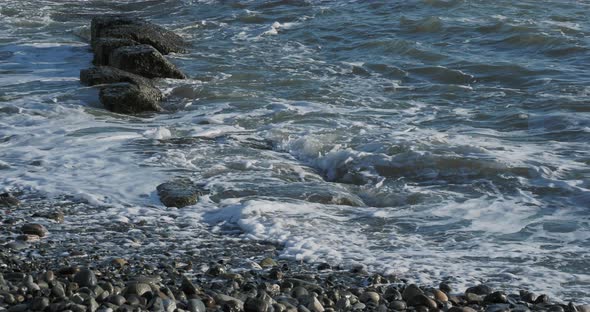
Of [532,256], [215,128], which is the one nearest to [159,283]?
[532,256]

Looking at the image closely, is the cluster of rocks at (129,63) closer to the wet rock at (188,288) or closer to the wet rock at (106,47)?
the wet rock at (106,47)

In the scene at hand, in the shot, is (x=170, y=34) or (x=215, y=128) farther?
(x=170, y=34)

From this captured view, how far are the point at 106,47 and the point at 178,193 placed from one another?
644 centimetres

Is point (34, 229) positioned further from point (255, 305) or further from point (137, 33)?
point (137, 33)

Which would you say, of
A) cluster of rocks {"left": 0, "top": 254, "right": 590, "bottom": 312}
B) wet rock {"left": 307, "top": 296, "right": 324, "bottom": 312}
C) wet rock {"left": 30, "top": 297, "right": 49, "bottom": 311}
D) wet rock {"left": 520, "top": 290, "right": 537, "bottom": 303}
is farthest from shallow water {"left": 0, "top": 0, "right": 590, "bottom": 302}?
wet rock {"left": 30, "top": 297, "right": 49, "bottom": 311}

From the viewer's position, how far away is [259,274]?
527 centimetres

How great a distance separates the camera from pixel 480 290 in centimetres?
507

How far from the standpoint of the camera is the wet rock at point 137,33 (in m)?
13.5

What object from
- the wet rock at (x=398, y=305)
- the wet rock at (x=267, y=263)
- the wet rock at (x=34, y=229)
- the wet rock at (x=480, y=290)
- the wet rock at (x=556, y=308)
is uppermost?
the wet rock at (x=398, y=305)

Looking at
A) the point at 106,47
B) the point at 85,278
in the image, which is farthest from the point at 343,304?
the point at 106,47

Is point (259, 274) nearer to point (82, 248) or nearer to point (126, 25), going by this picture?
point (82, 248)

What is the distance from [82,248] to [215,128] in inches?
147

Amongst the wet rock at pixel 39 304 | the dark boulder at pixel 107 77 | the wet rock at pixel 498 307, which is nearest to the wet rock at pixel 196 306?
the wet rock at pixel 39 304

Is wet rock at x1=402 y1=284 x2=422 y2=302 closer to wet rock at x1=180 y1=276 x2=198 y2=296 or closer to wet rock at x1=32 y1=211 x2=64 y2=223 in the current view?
wet rock at x1=180 y1=276 x2=198 y2=296
